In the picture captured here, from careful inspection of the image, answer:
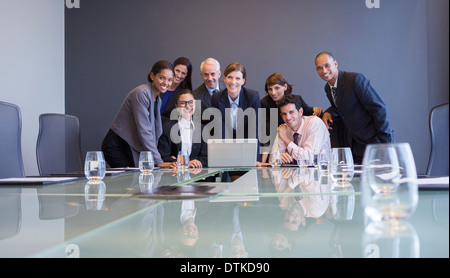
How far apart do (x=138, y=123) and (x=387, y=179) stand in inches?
145

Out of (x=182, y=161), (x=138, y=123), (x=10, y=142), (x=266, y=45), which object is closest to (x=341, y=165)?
(x=182, y=161)

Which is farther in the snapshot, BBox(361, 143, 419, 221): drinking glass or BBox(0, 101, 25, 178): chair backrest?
BBox(0, 101, 25, 178): chair backrest

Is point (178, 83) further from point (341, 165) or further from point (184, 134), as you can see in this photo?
point (341, 165)

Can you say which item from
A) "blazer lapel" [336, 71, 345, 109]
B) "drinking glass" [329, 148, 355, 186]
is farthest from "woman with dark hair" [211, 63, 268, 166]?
"drinking glass" [329, 148, 355, 186]

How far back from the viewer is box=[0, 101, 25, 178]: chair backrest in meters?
2.79

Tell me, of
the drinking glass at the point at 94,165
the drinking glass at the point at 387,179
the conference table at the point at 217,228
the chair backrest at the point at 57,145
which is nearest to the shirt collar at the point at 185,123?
the chair backrest at the point at 57,145

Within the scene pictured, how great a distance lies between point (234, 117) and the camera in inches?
192

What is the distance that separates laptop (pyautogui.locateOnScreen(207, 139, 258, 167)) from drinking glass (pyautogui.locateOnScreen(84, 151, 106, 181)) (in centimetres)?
164

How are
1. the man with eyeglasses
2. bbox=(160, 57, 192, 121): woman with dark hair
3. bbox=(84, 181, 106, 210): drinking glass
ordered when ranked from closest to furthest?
1. bbox=(84, 181, 106, 210): drinking glass
2. the man with eyeglasses
3. bbox=(160, 57, 192, 121): woman with dark hair

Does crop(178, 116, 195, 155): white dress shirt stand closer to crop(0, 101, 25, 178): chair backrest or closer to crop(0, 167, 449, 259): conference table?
crop(0, 101, 25, 178): chair backrest

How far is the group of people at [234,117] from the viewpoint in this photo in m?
4.29

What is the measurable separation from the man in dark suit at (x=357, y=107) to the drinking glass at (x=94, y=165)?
3.50 meters

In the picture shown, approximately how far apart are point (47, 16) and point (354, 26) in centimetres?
429

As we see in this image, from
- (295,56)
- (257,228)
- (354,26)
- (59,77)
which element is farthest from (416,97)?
(257,228)
